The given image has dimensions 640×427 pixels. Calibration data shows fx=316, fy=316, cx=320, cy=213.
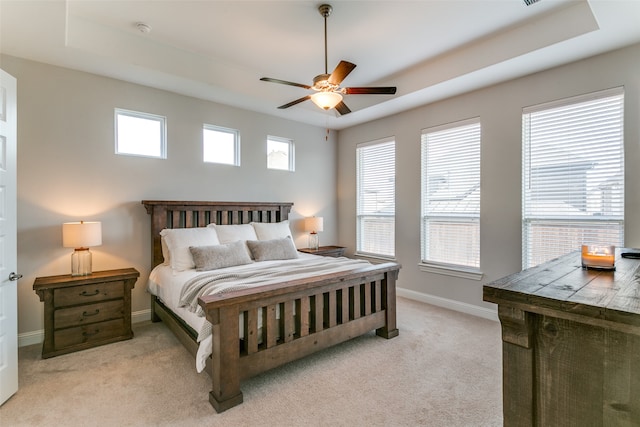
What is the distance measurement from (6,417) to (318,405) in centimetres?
204

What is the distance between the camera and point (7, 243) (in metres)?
2.25

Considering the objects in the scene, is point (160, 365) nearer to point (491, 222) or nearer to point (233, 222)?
point (233, 222)

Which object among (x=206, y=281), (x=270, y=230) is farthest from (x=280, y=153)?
(x=206, y=281)

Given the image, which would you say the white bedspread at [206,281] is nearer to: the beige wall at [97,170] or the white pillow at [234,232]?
the white pillow at [234,232]

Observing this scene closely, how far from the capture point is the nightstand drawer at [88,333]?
292cm

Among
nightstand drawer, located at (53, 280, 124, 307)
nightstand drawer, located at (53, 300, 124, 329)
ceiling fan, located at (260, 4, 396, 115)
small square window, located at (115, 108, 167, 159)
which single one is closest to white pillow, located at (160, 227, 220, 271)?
nightstand drawer, located at (53, 280, 124, 307)

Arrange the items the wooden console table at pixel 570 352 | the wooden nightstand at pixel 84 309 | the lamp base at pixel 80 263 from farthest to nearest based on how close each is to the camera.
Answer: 1. the lamp base at pixel 80 263
2. the wooden nightstand at pixel 84 309
3. the wooden console table at pixel 570 352

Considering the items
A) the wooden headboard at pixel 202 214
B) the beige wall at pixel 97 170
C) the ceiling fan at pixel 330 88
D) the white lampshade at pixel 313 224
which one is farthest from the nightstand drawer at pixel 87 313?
the white lampshade at pixel 313 224

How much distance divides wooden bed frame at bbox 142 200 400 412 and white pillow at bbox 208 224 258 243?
54 cm

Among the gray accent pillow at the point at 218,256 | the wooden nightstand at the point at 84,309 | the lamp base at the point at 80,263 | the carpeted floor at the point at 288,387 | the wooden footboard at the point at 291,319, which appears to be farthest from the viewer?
the gray accent pillow at the point at 218,256

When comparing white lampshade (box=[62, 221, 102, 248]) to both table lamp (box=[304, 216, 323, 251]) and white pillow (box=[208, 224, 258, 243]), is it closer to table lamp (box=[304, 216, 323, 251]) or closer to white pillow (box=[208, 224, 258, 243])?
white pillow (box=[208, 224, 258, 243])

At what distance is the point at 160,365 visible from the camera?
2.75 m

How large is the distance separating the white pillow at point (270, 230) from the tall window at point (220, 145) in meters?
1.02

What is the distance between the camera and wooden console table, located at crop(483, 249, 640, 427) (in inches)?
36.7
